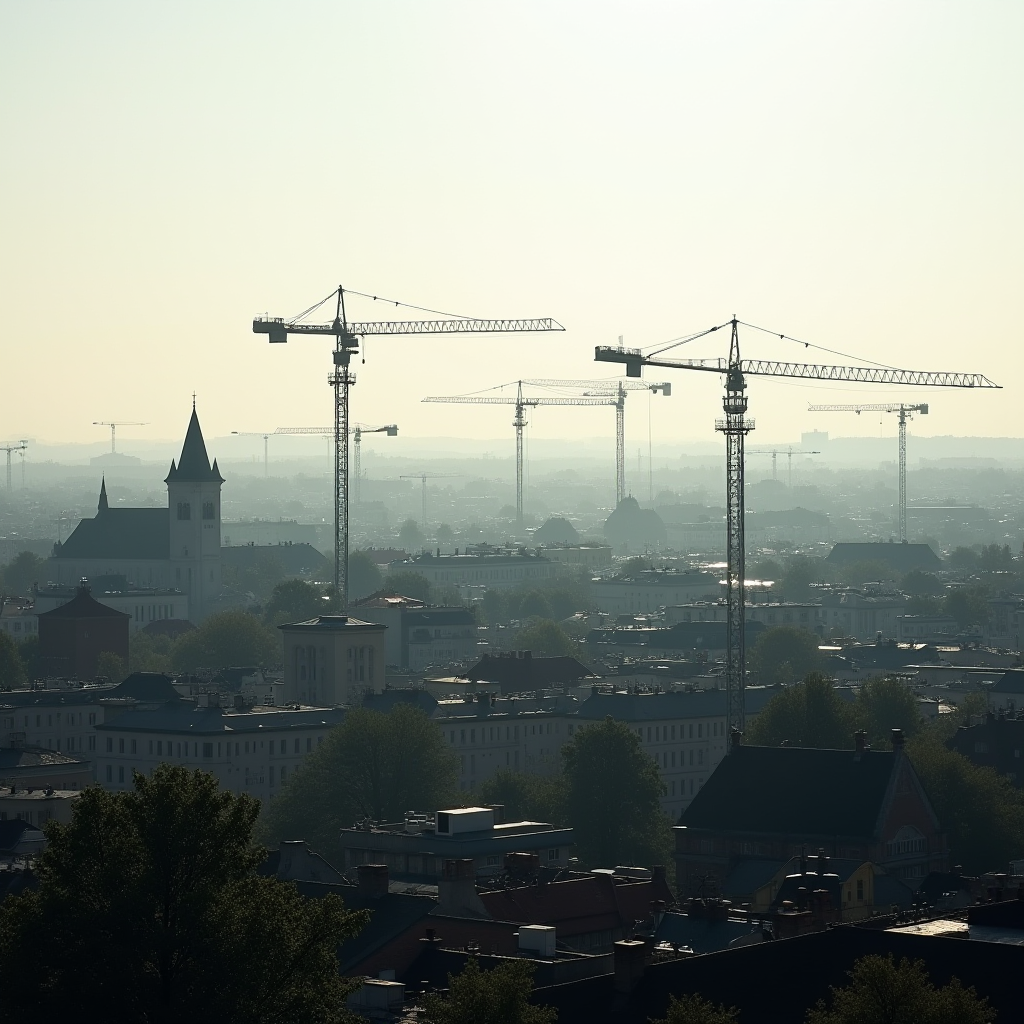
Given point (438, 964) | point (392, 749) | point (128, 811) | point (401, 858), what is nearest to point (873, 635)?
point (392, 749)

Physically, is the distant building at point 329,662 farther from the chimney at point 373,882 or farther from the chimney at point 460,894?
the chimney at point 373,882

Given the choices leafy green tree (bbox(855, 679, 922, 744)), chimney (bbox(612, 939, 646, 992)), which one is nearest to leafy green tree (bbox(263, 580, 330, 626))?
leafy green tree (bbox(855, 679, 922, 744))

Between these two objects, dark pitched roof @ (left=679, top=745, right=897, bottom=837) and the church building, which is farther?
the church building

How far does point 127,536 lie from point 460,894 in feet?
462

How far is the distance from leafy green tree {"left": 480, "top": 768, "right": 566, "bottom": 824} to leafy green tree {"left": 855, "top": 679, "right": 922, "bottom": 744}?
12745mm

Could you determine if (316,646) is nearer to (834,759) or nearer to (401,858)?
(834,759)

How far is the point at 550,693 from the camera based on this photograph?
374 feet

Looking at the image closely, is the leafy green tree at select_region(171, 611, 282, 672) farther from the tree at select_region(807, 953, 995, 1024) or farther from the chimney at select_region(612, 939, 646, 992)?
the tree at select_region(807, 953, 995, 1024)

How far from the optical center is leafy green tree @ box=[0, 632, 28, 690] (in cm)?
13262

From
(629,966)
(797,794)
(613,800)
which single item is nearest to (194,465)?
(613,800)

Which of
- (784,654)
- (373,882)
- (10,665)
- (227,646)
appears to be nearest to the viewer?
(373,882)

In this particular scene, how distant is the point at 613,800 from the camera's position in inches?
3177

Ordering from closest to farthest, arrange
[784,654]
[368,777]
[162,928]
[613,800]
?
[162,928] < [613,800] < [368,777] < [784,654]

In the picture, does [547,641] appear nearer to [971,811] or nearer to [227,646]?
[227,646]
